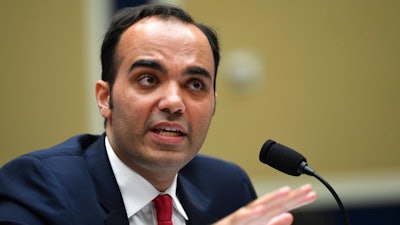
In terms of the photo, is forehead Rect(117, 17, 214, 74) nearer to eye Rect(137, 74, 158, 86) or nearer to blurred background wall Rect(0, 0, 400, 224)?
eye Rect(137, 74, 158, 86)

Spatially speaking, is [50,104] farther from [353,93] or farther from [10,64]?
[353,93]

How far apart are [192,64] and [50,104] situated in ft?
9.12

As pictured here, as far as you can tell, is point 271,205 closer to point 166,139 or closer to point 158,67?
point 166,139

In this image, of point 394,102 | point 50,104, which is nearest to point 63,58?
point 50,104

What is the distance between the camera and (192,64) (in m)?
2.29

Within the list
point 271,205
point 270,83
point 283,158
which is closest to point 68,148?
point 283,158

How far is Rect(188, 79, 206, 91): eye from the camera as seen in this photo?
90.9 inches

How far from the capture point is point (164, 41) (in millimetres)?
2285

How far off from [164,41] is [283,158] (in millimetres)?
537

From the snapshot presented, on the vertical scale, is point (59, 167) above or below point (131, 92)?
below

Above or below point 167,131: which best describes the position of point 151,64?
above

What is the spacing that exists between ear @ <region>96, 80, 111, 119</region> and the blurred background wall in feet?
8.13

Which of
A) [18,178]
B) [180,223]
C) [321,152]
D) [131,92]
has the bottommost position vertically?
[321,152]

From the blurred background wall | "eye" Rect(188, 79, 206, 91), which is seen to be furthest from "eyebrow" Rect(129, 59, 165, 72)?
the blurred background wall
